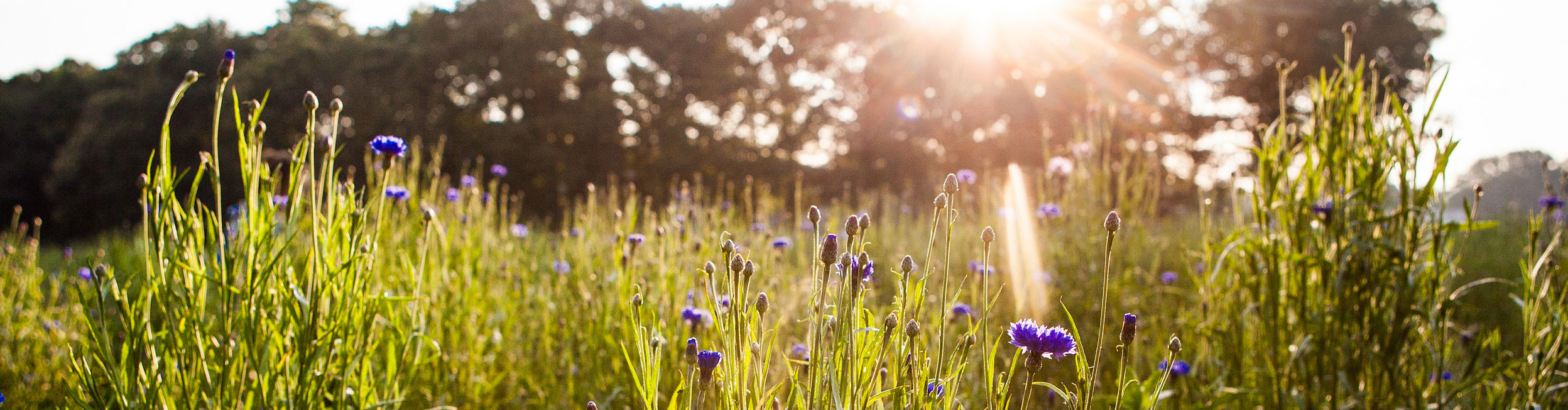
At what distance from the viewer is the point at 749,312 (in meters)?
0.91

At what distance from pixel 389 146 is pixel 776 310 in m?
1.23

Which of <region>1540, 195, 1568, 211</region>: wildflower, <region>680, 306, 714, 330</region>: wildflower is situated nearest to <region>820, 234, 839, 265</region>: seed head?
<region>680, 306, 714, 330</region>: wildflower

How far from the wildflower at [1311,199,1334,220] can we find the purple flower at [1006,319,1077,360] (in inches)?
37.9

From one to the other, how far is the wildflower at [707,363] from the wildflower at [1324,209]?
130cm

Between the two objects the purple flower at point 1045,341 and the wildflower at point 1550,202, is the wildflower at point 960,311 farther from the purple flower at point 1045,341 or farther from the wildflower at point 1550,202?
the wildflower at point 1550,202

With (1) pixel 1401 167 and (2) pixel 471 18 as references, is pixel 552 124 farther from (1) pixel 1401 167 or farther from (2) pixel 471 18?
(1) pixel 1401 167

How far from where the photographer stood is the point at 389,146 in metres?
1.31

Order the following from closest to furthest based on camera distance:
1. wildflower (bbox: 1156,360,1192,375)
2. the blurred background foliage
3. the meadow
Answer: the meadow → wildflower (bbox: 1156,360,1192,375) → the blurred background foliage

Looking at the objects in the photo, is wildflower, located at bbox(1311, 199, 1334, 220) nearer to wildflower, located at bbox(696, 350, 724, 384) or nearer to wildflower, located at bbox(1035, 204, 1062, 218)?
wildflower, located at bbox(696, 350, 724, 384)

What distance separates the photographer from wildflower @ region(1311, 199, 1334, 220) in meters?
1.49

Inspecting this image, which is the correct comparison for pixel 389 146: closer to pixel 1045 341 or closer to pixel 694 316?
pixel 694 316

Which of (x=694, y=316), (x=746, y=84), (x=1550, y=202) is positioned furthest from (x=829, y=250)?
(x=746, y=84)

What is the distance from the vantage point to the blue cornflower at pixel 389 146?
4.30ft

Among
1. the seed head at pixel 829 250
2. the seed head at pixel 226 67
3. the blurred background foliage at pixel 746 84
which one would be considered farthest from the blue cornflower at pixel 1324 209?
the blurred background foliage at pixel 746 84
